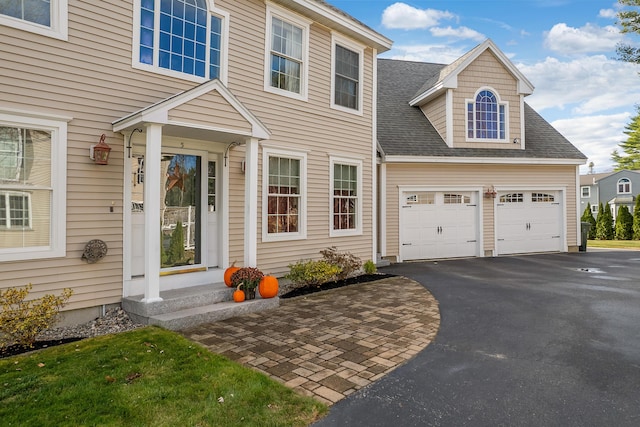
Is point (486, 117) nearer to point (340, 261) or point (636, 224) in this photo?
point (340, 261)

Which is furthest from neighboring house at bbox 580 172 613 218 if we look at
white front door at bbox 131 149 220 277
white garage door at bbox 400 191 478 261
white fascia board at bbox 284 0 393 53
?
white front door at bbox 131 149 220 277

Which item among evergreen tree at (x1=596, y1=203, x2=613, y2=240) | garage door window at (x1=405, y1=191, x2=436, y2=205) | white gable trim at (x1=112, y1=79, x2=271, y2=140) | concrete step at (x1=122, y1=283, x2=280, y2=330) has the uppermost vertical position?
white gable trim at (x1=112, y1=79, x2=271, y2=140)

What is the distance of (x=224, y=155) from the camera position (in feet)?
21.9

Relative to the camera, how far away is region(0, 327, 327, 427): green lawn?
2781 mm

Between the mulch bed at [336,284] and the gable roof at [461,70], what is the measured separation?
23.6 feet

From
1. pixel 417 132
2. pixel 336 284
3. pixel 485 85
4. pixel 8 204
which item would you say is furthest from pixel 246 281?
pixel 485 85

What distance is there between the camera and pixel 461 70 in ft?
40.3

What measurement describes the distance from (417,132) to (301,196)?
21.3 ft

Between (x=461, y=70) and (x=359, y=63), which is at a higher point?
(x=461, y=70)

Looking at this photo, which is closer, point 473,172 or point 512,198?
point 473,172

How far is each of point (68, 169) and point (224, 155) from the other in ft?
8.09

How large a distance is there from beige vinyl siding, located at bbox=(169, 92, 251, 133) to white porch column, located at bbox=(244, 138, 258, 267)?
41 centimetres

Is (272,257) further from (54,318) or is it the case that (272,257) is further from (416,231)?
(416,231)

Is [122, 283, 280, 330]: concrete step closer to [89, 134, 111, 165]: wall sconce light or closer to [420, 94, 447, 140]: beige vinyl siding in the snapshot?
[89, 134, 111, 165]: wall sconce light
